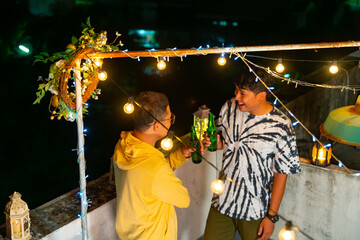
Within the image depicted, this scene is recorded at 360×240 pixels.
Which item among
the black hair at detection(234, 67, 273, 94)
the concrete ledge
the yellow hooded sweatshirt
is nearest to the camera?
the yellow hooded sweatshirt

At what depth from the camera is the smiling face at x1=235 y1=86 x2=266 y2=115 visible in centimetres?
285

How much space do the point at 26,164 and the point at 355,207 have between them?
13001 mm

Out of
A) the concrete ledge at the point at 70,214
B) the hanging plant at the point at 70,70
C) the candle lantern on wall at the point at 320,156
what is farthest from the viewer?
the candle lantern on wall at the point at 320,156

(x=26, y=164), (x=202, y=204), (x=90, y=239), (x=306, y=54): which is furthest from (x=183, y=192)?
(x=306, y=54)

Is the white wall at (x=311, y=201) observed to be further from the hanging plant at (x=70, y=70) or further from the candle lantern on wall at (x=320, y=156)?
the hanging plant at (x=70, y=70)

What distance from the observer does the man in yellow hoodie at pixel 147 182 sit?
7.75ft

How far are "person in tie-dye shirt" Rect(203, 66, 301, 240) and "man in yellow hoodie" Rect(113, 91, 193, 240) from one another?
577 millimetres

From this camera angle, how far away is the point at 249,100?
2.86m

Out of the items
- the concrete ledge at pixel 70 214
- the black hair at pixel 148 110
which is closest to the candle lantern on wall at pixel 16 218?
the concrete ledge at pixel 70 214

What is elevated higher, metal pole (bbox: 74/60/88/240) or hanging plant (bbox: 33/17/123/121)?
hanging plant (bbox: 33/17/123/121)

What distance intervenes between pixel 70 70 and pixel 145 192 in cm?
102

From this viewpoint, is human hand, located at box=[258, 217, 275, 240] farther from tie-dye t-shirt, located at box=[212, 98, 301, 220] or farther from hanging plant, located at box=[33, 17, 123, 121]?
hanging plant, located at box=[33, 17, 123, 121]

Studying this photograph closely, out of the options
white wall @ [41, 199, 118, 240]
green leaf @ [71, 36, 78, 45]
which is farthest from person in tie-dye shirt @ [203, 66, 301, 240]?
green leaf @ [71, 36, 78, 45]

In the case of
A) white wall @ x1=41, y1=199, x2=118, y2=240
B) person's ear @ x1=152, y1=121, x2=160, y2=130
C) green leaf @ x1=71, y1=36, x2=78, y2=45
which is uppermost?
green leaf @ x1=71, y1=36, x2=78, y2=45
